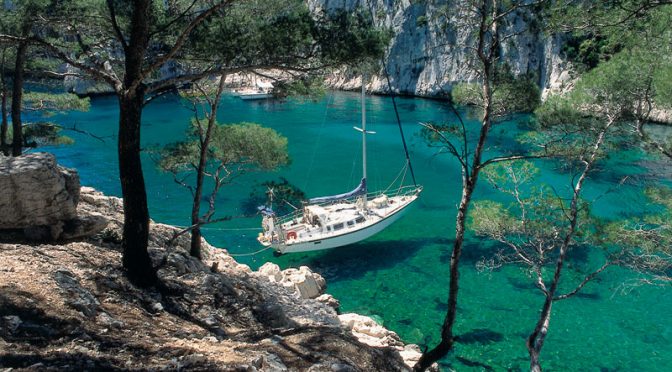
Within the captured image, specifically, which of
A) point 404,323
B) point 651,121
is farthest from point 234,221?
point 651,121

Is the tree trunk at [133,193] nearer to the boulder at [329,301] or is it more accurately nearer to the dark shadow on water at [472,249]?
the boulder at [329,301]

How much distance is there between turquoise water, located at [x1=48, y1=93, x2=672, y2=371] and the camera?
1276 centimetres

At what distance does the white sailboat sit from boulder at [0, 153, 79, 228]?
31.7ft

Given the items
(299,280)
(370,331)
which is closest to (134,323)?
(370,331)

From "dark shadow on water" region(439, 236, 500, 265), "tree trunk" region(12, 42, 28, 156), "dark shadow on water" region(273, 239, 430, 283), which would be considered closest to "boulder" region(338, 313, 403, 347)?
"dark shadow on water" region(273, 239, 430, 283)

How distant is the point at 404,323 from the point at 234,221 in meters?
10.7

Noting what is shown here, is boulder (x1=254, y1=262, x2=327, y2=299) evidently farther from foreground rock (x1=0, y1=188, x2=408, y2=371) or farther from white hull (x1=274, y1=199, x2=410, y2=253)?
foreground rock (x1=0, y1=188, x2=408, y2=371)

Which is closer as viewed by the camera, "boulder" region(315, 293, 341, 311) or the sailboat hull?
"boulder" region(315, 293, 341, 311)

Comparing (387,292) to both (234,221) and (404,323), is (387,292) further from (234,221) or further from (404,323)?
(234,221)

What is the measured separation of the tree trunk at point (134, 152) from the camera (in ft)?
21.3

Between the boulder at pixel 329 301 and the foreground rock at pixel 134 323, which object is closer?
the foreground rock at pixel 134 323

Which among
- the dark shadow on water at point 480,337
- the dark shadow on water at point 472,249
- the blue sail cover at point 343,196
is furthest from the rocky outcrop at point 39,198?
the dark shadow on water at point 472,249

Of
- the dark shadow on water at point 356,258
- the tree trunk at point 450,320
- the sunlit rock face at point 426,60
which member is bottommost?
the dark shadow on water at point 356,258

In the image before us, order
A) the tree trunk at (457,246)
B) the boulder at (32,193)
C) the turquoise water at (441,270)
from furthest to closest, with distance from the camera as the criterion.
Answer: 1. the turquoise water at (441,270)
2. the tree trunk at (457,246)
3. the boulder at (32,193)
